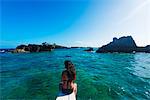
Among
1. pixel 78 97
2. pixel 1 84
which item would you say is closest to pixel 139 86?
pixel 78 97

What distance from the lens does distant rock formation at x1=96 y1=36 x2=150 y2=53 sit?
310 feet

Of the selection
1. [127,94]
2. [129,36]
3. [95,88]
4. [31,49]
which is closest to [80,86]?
[95,88]

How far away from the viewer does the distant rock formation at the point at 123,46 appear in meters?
94.6

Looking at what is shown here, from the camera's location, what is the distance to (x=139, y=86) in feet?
51.9

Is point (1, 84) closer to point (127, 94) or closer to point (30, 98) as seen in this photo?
point (30, 98)

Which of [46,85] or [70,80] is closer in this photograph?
[70,80]

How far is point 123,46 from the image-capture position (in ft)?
346

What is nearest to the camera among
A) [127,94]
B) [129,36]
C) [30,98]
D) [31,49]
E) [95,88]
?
[30,98]

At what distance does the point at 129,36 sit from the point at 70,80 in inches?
4581

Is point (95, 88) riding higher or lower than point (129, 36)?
lower

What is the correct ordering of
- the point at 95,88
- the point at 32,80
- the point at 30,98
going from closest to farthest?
the point at 30,98 < the point at 95,88 < the point at 32,80

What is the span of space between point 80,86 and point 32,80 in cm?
504

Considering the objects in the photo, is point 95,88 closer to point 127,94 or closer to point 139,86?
point 127,94

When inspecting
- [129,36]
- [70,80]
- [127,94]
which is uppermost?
[129,36]
